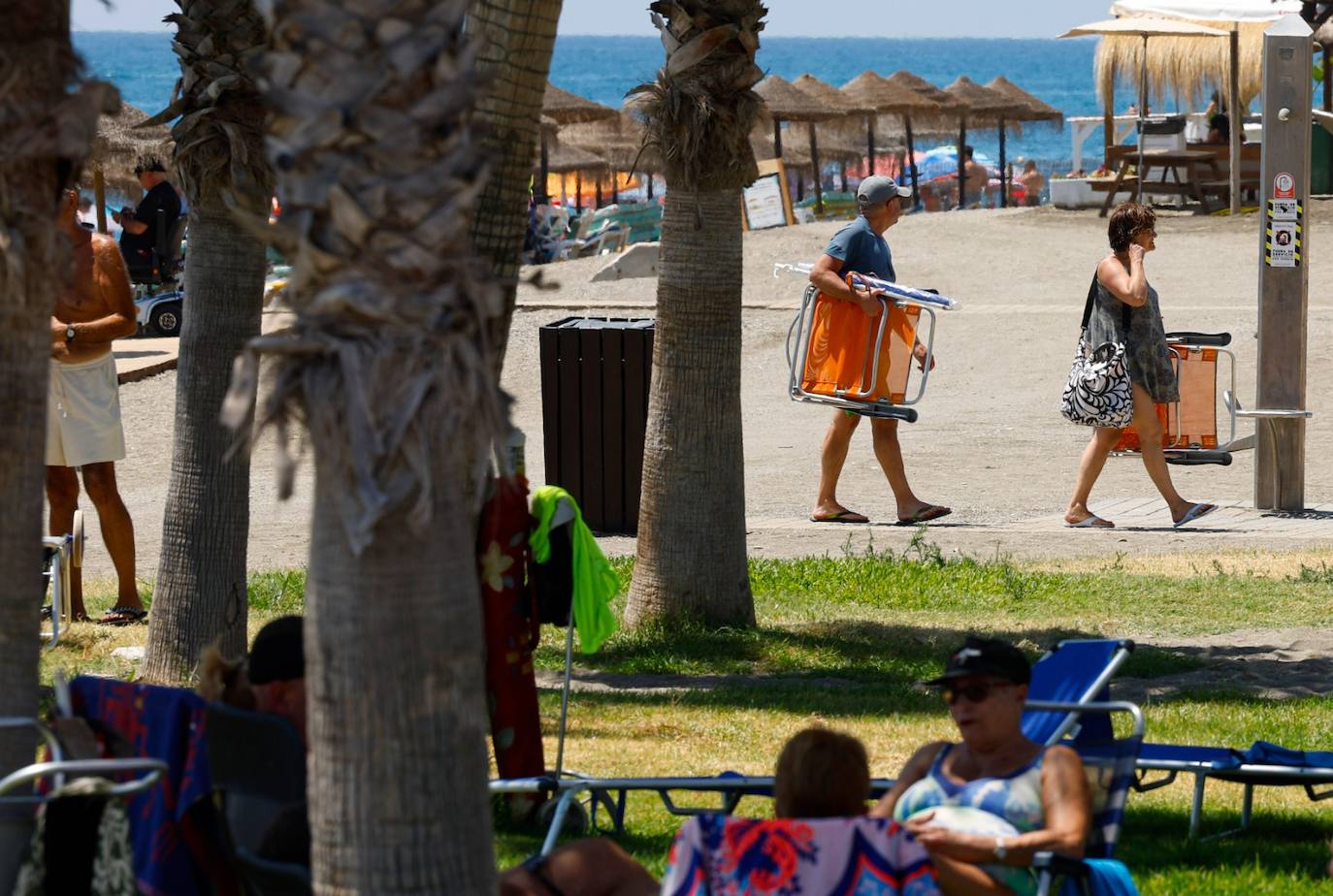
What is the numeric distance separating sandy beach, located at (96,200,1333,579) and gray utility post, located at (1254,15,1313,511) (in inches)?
21.8

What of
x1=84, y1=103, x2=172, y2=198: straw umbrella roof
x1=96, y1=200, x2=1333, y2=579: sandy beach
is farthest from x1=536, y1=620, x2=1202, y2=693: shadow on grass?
x1=84, y1=103, x2=172, y2=198: straw umbrella roof

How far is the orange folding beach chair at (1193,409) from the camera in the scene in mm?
11625

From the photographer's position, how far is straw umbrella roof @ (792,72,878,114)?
3903 cm

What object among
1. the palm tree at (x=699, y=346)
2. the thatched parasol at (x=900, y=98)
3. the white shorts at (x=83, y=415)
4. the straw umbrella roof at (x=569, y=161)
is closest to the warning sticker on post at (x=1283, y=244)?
the palm tree at (x=699, y=346)

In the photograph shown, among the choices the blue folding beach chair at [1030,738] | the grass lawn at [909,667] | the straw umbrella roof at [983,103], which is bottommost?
the grass lawn at [909,667]

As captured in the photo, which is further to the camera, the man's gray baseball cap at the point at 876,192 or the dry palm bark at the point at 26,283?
the man's gray baseball cap at the point at 876,192

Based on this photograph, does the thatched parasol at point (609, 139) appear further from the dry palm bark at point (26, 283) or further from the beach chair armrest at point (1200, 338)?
the dry palm bark at point (26, 283)

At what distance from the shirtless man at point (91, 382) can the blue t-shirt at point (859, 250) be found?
13.1 feet

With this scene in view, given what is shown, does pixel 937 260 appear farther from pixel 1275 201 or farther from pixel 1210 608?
pixel 1210 608

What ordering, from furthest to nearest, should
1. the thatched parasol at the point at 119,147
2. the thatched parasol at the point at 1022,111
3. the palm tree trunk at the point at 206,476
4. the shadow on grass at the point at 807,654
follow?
the thatched parasol at the point at 1022,111, the thatched parasol at the point at 119,147, the shadow on grass at the point at 807,654, the palm tree trunk at the point at 206,476

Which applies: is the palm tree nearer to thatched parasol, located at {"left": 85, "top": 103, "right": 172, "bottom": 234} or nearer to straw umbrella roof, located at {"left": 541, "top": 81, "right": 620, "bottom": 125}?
thatched parasol, located at {"left": 85, "top": 103, "right": 172, "bottom": 234}

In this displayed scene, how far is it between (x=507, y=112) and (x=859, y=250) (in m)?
4.95

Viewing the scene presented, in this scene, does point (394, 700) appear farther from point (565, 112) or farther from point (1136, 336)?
point (565, 112)

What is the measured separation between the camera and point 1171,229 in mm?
23281
